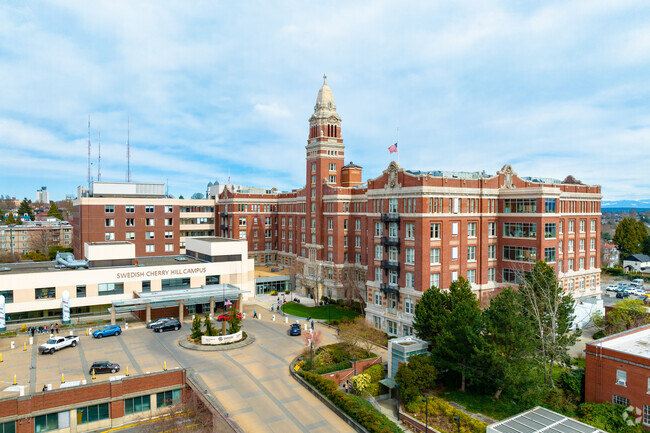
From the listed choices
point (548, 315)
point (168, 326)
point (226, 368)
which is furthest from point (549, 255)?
point (168, 326)

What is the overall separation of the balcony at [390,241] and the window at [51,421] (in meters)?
39.4

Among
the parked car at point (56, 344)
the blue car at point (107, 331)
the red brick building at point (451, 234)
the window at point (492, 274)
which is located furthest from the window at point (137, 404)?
the window at point (492, 274)

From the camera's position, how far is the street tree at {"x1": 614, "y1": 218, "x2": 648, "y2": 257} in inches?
4377

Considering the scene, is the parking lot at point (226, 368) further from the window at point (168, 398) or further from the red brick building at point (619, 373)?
the red brick building at point (619, 373)

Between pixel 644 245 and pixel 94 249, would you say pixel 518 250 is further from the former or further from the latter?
pixel 644 245

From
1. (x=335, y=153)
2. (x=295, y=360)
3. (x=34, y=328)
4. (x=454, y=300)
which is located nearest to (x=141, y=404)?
(x=295, y=360)

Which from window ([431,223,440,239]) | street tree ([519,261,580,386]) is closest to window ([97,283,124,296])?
window ([431,223,440,239])

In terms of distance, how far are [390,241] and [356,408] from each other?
1058 inches

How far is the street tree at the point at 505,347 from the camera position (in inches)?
1444

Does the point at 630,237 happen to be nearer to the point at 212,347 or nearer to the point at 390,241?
the point at 390,241

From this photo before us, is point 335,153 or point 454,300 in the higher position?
point 335,153

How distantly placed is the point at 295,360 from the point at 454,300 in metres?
18.4

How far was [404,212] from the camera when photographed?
2196 inches

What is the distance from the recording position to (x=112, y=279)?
2451 inches
